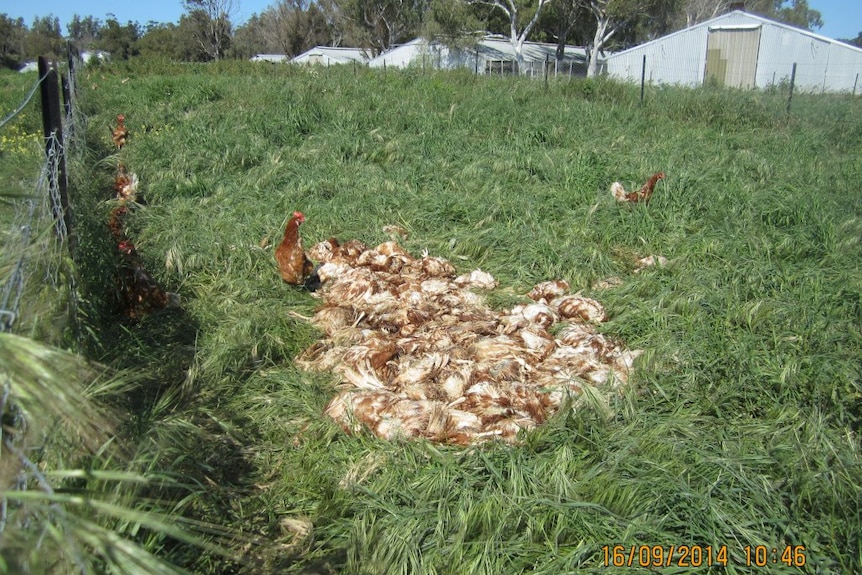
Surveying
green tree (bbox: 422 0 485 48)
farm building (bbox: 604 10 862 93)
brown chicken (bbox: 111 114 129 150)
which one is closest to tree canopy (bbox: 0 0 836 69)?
green tree (bbox: 422 0 485 48)

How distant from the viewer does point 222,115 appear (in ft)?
40.1

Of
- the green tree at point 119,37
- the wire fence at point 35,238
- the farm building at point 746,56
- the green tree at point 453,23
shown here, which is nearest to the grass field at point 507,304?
the wire fence at point 35,238

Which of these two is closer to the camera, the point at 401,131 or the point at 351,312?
the point at 351,312

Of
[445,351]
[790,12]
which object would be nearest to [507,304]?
[445,351]

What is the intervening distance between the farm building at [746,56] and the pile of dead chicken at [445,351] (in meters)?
18.5

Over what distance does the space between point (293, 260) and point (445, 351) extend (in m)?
1.95

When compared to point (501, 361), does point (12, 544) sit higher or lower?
higher

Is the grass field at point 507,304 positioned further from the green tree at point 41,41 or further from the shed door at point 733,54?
the green tree at point 41,41

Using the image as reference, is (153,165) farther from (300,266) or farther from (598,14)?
(598,14)

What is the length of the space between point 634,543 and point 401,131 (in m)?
9.73

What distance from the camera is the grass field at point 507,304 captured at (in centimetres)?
278

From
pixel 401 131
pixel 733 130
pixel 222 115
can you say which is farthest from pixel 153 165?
pixel 733 130

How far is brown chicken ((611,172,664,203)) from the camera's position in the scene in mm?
7555

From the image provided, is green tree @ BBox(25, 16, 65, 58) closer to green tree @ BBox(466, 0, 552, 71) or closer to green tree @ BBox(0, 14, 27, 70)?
green tree @ BBox(0, 14, 27, 70)
